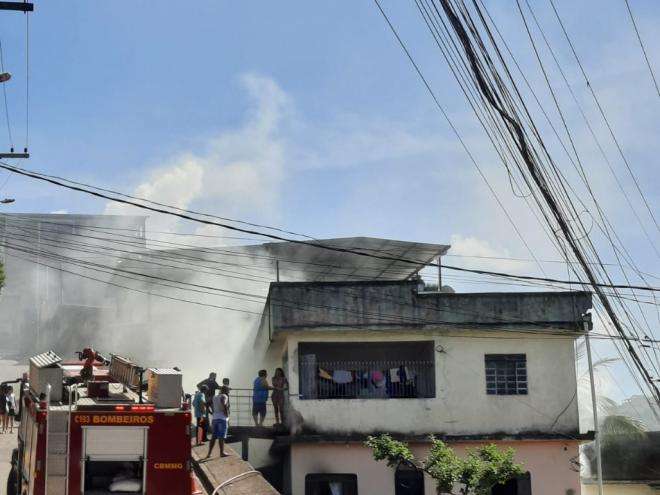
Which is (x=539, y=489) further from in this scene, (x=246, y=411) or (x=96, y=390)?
(x=96, y=390)

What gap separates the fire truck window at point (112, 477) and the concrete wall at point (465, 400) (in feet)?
37.3

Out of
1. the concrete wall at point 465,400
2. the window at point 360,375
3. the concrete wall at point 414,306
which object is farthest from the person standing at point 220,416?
the concrete wall at point 414,306

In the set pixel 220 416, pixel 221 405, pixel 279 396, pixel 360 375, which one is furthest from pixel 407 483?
pixel 221 405

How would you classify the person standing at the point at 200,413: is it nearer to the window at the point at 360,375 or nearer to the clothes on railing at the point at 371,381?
the window at the point at 360,375

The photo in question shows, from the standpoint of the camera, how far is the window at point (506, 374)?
23594 mm

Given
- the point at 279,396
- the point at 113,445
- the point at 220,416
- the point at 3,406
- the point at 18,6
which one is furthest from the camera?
the point at 279,396

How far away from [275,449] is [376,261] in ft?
24.7

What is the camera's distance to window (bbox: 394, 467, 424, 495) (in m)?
22.5

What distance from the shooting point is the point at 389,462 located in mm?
20688

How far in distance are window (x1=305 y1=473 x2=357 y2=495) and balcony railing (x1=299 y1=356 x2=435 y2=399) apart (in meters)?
1.98

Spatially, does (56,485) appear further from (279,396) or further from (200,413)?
(279,396)

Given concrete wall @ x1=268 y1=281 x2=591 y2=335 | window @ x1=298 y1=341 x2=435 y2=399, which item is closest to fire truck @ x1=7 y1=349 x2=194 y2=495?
concrete wall @ x1=268 y1=281 x2=591 y2=335

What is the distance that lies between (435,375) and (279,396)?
3835mm

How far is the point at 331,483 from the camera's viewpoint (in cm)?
2269
